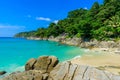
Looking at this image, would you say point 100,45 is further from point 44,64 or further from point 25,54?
point 44,64

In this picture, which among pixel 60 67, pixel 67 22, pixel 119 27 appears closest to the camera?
pixel 60 67

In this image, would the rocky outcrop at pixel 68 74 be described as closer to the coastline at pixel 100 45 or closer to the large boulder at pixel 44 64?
the large boulder at pixel 44 64

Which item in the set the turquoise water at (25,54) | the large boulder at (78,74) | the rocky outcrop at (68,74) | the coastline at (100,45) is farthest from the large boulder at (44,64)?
the coastline at (100,45)

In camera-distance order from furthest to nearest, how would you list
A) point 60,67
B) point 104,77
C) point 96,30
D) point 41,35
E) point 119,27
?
1. point 41,35
2. point 96,30
3. point 119,27
4. point 60,67
5. point 104,77

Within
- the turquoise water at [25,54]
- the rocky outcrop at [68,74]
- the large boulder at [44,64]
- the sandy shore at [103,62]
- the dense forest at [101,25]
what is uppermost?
the dense forest at [101,25]

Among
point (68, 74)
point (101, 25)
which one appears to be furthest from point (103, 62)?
point (101, 25)

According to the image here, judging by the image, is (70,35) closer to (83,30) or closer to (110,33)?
(83,30)

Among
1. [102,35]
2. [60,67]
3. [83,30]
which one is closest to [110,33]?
[102,35]

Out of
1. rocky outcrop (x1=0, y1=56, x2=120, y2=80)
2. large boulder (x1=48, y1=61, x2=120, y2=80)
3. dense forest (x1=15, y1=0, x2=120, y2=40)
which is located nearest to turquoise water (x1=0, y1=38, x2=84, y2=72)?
dense forest (x1=15, y1=0, x2=120, y2=40)

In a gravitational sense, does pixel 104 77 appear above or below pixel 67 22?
below

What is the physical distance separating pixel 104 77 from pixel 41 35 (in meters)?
93.0

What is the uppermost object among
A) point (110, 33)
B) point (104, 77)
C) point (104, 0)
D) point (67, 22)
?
point (104, 0)

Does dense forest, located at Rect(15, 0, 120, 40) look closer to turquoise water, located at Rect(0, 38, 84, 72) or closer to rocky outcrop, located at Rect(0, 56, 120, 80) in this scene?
turquoise water, located at Rect(0, 38, 84, 72)

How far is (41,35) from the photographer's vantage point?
105 metres
